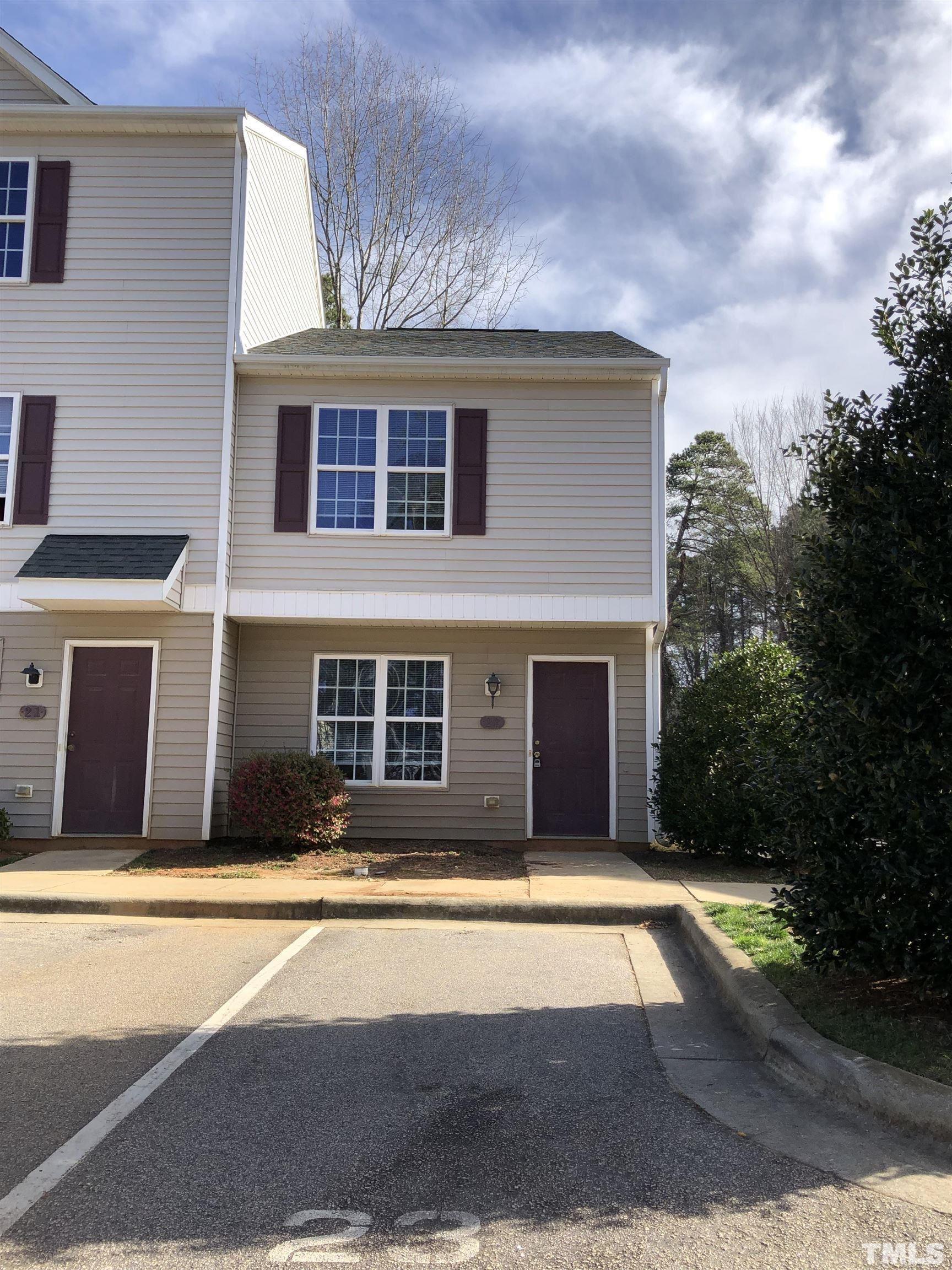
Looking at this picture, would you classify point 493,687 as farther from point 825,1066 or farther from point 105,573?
point 825,1066

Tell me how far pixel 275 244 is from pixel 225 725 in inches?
274

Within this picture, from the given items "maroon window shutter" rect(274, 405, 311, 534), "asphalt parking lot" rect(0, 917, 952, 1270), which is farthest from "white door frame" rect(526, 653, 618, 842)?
"asphalt parking lot" rect(0, 917, 952, 1270)

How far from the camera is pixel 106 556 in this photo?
11.1m

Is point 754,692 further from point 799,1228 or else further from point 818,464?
point 799,1228

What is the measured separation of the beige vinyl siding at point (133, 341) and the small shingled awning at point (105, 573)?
223 mm

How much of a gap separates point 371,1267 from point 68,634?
10235 mm

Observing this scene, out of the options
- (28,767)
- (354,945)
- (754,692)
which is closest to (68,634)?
(28,767)

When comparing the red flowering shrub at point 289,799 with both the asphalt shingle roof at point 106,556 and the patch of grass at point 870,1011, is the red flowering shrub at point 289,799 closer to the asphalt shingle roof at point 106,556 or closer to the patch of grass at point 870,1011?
the asphalt shingle roof at point 106,556

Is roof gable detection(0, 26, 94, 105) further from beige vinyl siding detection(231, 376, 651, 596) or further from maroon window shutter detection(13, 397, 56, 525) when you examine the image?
beige vinyl siding detection(231, 376, 651, 596)

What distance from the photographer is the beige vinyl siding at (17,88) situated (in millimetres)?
12758

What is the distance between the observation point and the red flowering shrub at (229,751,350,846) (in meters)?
10.7

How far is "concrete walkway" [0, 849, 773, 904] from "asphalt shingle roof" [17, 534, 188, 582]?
3045 millimetres

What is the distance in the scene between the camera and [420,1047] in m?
4.73

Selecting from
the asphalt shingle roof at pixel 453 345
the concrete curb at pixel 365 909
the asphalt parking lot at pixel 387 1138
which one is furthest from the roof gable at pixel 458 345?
the asphalt parking lot at pixel 387 1138
